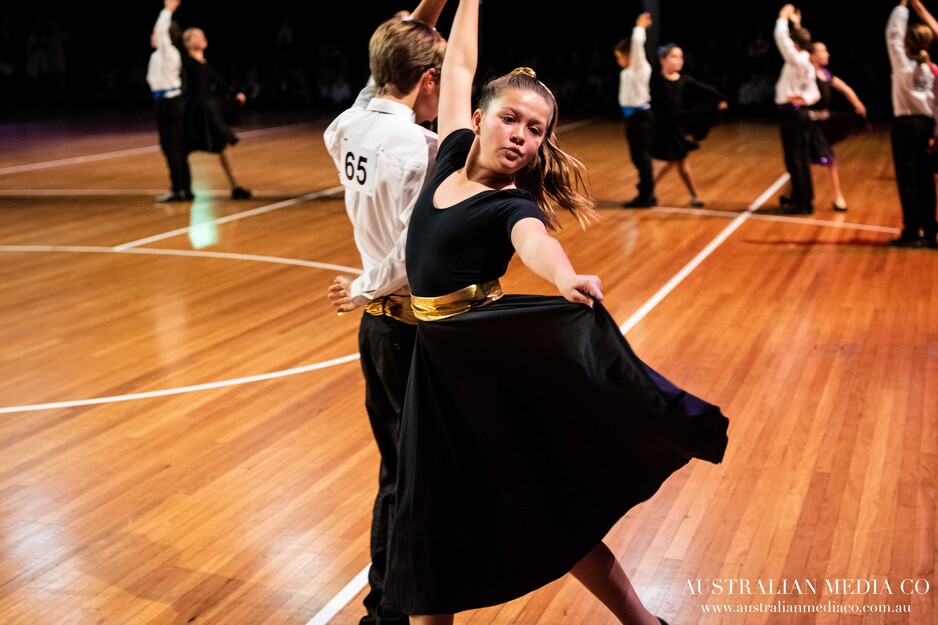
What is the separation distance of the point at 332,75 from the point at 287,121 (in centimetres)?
363

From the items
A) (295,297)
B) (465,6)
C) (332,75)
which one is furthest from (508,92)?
(332,75)

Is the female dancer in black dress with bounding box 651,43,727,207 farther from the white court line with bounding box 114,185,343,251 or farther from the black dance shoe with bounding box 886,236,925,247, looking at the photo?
the white court line with bounding box 114,185,343,251

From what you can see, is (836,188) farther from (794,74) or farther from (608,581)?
(608,581)

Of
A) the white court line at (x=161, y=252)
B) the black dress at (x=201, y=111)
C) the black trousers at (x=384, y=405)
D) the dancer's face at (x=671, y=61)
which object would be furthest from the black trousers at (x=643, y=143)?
the black trousers at (x=384, y=405)

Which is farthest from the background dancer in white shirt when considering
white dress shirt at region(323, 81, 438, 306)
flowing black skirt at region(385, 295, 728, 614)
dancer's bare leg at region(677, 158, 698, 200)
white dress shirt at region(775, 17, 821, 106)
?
flowing black skirt at region(385, 295, 728, 614)

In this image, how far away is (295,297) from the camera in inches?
255

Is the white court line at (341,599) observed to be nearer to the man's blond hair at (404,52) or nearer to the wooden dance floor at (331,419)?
the wooden dance floor at (331,419)

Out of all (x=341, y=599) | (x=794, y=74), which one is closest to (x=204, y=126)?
(x=794, y=74)

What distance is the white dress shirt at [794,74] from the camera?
885 cm

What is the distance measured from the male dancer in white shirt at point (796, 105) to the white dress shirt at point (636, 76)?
1177mm

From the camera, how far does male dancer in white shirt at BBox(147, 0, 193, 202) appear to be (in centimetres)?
1005

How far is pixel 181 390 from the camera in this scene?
15.6 ft

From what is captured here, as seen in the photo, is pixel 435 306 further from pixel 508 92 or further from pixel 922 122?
pixel 922 122

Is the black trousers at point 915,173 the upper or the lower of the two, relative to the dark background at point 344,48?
lower
